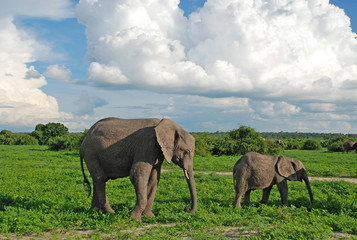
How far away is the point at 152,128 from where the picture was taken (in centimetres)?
798

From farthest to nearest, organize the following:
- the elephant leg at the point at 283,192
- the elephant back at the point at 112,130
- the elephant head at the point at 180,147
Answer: the elephant leg at the point at 283,192 → the elephant back at the point at 112,130 → the elephant head at the point at 180,147

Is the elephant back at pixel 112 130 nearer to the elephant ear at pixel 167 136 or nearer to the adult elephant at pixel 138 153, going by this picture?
the adult elephant at pixel 138 153

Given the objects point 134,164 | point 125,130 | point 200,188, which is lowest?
point 200,188

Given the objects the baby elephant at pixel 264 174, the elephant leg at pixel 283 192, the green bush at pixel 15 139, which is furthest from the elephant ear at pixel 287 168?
the green bush at pixel 15 139

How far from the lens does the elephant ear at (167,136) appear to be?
752cm

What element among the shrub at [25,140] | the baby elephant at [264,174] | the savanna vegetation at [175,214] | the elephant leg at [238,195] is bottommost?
the shrub at [25,140]

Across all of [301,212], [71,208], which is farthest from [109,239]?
[301,212]

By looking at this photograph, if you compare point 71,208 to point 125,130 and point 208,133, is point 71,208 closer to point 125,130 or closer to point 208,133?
point 125,130

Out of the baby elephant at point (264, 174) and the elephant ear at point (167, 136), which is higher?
the elephant ear at point (167, 136)

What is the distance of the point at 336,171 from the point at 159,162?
14.3m

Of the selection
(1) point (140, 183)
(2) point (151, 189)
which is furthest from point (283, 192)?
(1) point (140, 183)

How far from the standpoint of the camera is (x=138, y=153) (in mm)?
7762

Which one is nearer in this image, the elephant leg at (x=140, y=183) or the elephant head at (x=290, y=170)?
the elephant leg at (x=140, y=183)

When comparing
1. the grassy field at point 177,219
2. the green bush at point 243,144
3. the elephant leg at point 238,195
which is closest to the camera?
the grassy field at point 177,219
